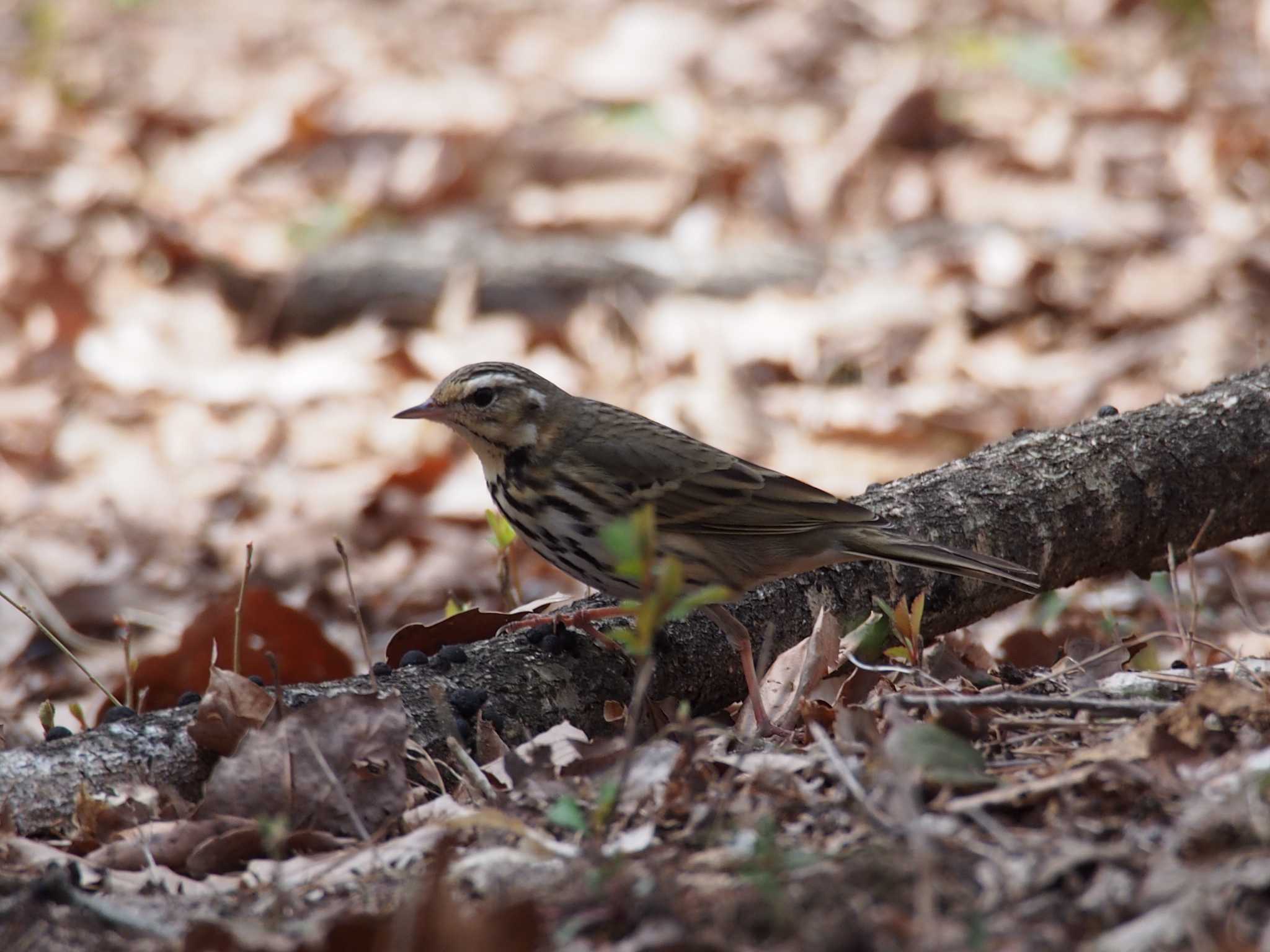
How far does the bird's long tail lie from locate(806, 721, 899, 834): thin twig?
4.72 feet

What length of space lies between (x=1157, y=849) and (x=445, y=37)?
41.0 feet

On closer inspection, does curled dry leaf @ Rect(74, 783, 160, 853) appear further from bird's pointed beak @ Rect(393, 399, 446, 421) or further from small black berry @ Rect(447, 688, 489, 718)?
bird's pointed beak @ Rect(393, 399, 446, 421)

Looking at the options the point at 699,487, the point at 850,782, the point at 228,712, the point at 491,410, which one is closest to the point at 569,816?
the point at 850,782

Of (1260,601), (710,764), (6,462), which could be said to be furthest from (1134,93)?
(710,764)

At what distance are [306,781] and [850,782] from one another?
1.33m

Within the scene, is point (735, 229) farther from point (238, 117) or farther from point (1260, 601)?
point (1260, 601)

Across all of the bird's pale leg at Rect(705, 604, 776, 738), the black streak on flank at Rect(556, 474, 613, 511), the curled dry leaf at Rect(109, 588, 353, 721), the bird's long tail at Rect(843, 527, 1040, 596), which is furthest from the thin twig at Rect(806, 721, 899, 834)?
the curled dry leaf at Rect(109, 588, 353, 721)

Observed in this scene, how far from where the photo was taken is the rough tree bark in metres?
4.79

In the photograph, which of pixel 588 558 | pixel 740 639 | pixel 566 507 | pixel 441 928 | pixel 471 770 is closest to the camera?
pixel 441 928

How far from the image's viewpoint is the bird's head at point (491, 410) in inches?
211

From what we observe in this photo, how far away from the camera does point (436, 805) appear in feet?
11.6

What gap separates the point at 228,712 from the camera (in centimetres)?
384

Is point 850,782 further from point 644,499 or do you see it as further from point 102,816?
point 644,499

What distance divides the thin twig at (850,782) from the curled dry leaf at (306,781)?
102 cm
